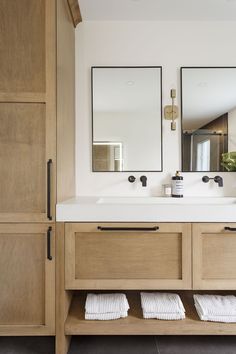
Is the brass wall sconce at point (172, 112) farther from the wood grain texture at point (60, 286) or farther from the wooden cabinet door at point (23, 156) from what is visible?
the wood grain texture at point (60, 286)

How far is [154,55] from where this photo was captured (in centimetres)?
211

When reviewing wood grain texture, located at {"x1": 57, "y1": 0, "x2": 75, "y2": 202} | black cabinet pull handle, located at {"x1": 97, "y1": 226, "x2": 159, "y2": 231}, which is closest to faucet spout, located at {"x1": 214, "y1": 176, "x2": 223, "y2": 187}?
black cabinet pull handle, located at {"x1": 97, "y1": 226, "x2": 159, "y2": 231}

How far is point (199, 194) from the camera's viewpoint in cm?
212

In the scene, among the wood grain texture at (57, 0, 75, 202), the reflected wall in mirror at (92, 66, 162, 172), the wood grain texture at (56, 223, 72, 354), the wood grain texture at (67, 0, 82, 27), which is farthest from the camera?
the reflected wall in mirror at (92, 66, 162, 172)

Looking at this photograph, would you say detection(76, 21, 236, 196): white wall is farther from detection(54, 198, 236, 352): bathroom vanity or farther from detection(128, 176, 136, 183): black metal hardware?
detection(54, 198, 236, 352): bathroom vanity

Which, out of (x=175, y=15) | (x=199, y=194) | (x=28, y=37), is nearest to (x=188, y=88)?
(x=175, y=15)

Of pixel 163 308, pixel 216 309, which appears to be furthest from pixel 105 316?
pixel 216 309

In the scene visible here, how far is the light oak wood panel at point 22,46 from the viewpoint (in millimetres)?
1454

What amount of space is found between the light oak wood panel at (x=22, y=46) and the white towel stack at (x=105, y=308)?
129 cm

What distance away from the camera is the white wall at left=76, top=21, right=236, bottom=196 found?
6.92 feet

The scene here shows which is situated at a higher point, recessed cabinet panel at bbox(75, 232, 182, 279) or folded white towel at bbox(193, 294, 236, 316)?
recessed cabinet panel at bbox(75, 232, 182, 279)

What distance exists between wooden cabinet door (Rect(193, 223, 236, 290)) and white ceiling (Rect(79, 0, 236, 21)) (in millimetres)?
1625

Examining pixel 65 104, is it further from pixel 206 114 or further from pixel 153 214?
pixel 206 114

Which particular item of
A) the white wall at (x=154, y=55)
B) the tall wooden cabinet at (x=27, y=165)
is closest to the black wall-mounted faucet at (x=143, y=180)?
the white wall at (x=154, y=55)
